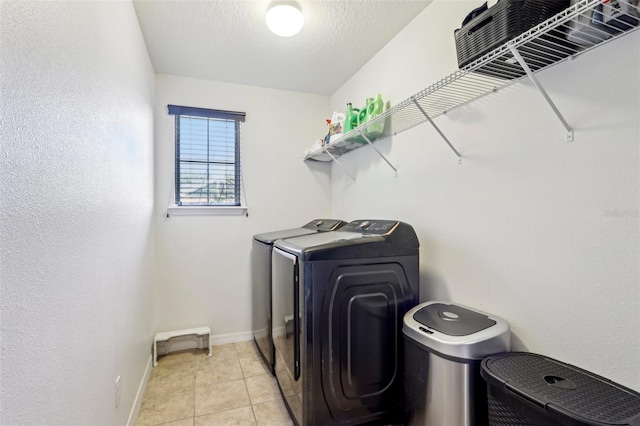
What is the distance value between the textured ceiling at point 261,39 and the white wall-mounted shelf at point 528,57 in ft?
2.37

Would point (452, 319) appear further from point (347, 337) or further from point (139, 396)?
point (139, 396)

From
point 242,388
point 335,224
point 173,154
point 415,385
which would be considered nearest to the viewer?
point 415,385

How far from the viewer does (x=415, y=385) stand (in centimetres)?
140

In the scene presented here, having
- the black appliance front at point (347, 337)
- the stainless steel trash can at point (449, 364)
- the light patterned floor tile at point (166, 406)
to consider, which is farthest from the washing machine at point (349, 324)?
the light patterned floor tile at point (166, 406)

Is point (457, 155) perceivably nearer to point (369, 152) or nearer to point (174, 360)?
point (369, 152)

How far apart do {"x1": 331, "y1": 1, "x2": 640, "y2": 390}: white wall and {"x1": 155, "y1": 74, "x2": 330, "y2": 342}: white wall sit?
1408mm

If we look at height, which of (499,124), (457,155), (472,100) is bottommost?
(457,155)

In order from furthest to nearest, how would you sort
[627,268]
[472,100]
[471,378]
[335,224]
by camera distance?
[335,224], [472,100], [471,378], [627,268]

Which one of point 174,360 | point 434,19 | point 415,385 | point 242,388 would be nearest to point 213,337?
point 174,360

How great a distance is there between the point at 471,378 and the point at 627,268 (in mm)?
666

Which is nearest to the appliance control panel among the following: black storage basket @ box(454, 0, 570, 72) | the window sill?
black storage basket @ box(454, 0, 570, 72)

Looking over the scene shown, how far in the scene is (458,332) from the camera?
1.29 m

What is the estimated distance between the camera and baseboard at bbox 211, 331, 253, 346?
2872 millimetres

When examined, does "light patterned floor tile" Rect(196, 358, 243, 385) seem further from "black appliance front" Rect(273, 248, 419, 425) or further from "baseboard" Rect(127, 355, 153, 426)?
"black appliance front" Rect(273, 248, 419, 425)
